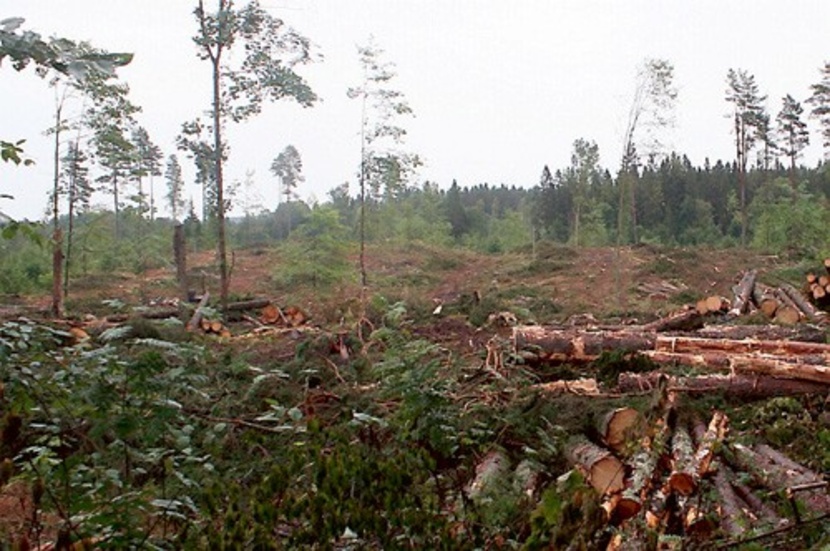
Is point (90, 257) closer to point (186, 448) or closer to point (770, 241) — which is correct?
point (770, 241)

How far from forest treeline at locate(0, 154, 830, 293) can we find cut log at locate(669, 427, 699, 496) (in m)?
14.2

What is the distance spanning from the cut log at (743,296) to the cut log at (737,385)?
22.3 feet

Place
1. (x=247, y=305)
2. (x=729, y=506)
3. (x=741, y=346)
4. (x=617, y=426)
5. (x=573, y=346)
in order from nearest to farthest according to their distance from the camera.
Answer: (x=729, y=506)
(x=617, y=426)
(x=741, y=346)
(x=573, y=346)
(x=247, y=305)

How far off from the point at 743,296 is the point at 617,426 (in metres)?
9.62

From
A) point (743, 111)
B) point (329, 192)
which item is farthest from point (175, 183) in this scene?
point (743, 111)

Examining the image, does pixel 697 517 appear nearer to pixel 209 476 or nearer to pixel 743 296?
pixel 209 476

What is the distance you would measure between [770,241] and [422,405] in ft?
99.9

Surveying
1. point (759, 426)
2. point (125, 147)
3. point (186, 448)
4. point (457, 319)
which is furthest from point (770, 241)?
point (186, 448)

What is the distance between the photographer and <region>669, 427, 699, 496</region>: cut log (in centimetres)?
417

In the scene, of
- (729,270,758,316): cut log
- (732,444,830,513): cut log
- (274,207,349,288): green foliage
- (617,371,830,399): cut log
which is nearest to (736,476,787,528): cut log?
(732,444,830,513): cut log

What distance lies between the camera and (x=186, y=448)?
8.71ft

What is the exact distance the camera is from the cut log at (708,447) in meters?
4.42

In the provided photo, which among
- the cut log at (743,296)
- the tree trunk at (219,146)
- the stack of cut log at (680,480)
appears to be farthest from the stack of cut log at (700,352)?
the tree trunk at (219,146)

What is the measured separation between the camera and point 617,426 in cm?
544
